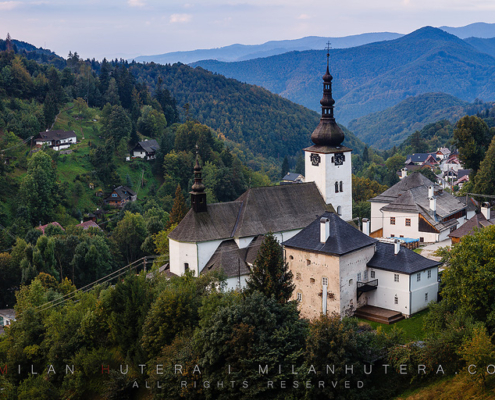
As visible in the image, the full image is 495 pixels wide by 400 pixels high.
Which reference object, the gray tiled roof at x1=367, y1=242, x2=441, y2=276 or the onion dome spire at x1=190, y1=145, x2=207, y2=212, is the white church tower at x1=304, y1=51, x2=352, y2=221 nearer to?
the onion dome spire at x1=190, y1=145, x2=207, y2=212

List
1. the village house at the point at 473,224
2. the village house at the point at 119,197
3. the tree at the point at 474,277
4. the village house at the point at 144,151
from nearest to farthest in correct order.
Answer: the tree at the point at 474,277
the village house at the point at 473,224
the village house at the point at 119,197
the village house at the point at 144,151

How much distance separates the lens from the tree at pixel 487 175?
206 ft

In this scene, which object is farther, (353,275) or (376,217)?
(376,217)

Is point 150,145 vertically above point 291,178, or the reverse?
point 150,145

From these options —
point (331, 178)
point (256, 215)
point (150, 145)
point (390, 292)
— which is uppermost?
point (331, 178)

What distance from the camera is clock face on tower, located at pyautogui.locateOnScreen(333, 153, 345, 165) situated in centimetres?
4806

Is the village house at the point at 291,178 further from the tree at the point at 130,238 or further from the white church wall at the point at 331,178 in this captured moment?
the white church wall at the point at 331,178

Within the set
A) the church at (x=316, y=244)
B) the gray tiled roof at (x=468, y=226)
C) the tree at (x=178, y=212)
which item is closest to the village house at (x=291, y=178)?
the tree at (x=178, y=212)

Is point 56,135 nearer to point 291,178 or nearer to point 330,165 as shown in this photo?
point 291,178

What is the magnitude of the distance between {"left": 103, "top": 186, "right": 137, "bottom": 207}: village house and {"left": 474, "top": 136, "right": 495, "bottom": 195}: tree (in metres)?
53.7

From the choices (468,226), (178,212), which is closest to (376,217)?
(468,226)

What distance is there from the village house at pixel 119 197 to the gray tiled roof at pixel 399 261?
62339mm

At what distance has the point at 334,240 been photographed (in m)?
35.3

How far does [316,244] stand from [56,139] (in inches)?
3075
